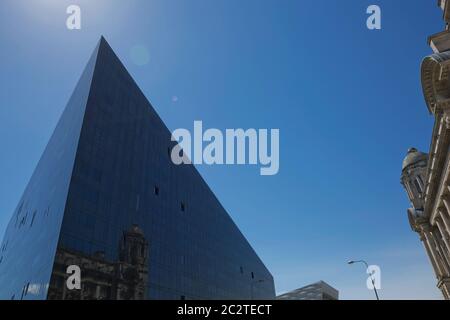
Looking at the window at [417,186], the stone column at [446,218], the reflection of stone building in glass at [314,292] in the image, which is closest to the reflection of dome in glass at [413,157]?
the window at [417,186]

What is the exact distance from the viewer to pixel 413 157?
61.7 metres

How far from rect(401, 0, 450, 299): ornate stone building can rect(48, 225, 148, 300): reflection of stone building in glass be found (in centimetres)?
3714

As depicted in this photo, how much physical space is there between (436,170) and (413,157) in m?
32.1

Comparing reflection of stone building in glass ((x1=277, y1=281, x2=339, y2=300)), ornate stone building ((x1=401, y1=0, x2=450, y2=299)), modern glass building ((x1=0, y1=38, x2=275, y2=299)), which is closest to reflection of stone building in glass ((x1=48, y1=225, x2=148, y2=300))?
modern glass building ((x1=0, y1=38, x2=275, y2=299))

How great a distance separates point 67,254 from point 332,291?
132700 millimetres

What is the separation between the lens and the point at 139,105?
174 feet

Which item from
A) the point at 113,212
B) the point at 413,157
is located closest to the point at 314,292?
the point at 413,157

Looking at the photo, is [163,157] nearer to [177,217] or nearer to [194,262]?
[177,217]

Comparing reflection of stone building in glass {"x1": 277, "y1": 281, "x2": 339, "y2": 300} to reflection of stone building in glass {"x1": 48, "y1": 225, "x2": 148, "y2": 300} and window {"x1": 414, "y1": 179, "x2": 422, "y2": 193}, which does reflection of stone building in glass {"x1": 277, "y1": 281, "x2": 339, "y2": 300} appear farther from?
reflection of stone building in glass {"x1": 48, "y1": 225, "x2": 148, "y2": 300}

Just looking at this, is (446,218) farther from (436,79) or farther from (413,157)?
(413,157)

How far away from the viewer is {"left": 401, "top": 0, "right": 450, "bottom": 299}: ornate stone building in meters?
26.1

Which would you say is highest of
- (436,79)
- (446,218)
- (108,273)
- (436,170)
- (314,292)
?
(314,292)

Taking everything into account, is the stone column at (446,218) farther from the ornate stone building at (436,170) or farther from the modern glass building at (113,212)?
the modern glass building at (113,212)
